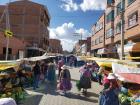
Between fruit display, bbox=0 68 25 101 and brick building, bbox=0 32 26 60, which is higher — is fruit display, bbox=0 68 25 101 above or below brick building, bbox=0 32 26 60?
below

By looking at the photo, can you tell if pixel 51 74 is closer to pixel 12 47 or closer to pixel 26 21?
pixel 12 47

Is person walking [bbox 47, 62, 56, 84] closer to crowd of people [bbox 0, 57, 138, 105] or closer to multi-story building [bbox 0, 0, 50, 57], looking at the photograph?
crowd of people [bbox 0, 57, 138, 105]

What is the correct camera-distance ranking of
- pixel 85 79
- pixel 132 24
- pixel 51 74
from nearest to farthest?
pixel 85 79, pixel 51 74, pixel 132 24

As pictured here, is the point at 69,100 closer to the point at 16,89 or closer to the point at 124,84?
the point at 16,89

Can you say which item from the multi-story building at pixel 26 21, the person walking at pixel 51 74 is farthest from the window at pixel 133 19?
the multi-story building at pixel 26 21

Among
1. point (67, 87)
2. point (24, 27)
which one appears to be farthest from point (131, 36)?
point (24, 27)

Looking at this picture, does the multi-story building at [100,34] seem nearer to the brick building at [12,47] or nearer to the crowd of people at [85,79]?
the brick building at [12,47]

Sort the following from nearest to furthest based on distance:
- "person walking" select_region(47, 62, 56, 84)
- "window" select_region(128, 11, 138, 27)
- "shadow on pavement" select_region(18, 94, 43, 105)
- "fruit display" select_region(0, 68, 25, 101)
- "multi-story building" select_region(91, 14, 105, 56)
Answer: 1. "fruit display" select_region(0, 68, 25, 101)
2. "shadow on pavement" select_region(18, 94, 43, 105)
3. "person walking" select_region(47, 62, 56, 84)
4. "window" select_region(128, 11, 138, 27)
5. "multi-story building" select_region(91, 14, 105, 56)

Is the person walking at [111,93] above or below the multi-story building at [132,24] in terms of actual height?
below

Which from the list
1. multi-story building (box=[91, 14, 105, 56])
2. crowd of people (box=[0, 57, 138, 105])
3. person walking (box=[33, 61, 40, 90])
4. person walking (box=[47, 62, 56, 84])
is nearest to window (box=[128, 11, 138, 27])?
crowd of people (box=[0, 57, 138, 105])

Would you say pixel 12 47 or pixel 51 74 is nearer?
pixel 51 74

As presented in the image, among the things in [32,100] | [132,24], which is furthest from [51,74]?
[132,24]

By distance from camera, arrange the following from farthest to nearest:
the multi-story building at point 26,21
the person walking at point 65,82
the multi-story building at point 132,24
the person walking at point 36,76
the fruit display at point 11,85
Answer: the multi-story building at point 26,21
the multi-story building at point 132,24
the person walking at point 36,76
the person walking at point 65,82
the fruit display at point 11,85

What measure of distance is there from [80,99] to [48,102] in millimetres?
2109
